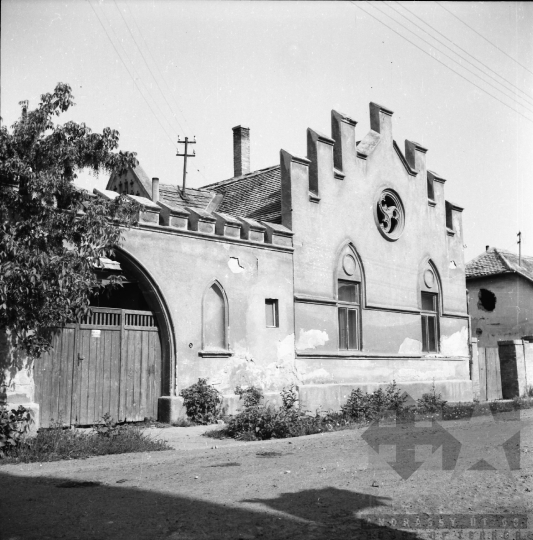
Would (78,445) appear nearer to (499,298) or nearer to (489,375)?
(489,375)

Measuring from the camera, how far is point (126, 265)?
559 inches

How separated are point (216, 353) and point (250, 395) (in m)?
1.23

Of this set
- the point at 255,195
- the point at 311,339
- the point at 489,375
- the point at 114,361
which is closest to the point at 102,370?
the point at 114,361

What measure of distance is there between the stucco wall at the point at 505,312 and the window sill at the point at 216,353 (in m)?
18.0

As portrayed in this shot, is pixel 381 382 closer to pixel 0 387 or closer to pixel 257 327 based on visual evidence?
pixel 257 327

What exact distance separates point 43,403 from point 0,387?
124 cm

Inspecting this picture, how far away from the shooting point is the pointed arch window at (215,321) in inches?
603

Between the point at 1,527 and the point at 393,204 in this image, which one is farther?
the point at 393,204

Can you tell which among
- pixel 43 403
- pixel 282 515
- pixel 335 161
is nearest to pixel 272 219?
pixel 335 161

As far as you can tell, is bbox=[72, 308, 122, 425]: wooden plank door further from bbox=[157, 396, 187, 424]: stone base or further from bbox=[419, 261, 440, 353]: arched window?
bbox=[419, 261, 440, 353]: arched window

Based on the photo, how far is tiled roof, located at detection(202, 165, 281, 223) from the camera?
18.7 meters

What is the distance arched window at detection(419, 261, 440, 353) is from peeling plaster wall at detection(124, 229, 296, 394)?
21.0 ft

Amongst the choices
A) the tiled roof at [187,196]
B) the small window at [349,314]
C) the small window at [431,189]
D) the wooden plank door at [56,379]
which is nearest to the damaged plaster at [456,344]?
the small window at [349,314]

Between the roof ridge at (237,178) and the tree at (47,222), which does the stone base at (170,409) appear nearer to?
the tree at (47,222)
